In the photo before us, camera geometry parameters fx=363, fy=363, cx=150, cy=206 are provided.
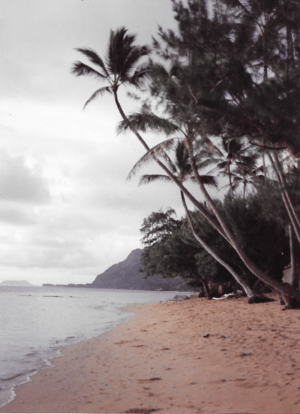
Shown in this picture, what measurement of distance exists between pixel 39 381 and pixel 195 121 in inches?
224

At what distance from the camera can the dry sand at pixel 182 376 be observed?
457 cm

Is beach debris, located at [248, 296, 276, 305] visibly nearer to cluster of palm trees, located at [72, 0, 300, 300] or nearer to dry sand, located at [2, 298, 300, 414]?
cluster of palm trees, located at [72, 0, 300, 300]

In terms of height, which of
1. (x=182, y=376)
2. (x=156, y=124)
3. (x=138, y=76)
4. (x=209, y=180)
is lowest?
(x=182, y=376)

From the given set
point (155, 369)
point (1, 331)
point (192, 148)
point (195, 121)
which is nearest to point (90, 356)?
point (155, 369)

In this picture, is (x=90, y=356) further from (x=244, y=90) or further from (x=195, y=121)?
(x=244, y=90)

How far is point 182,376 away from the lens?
5.86 metres

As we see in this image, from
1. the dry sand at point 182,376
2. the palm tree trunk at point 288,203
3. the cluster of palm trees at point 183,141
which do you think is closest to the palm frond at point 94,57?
the cluster of palm trees at point 183,141

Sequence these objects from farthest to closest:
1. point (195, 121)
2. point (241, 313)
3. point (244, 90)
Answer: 1. point (241, 313)
2. point (195, 121)
3. point (244, 90)

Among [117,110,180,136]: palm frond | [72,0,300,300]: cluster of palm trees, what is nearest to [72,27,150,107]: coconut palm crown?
[72,0,300,300]: cluster of palm trees

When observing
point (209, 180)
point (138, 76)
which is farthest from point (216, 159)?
point (209, 180)

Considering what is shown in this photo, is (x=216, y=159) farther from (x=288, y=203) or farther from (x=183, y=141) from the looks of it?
(x=183, y=141)

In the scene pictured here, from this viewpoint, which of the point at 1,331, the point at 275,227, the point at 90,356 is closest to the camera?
the point at 90,356

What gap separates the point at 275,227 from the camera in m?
18.8

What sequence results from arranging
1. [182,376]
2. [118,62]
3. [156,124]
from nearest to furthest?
[182,376]
[156,124]
[118,62]
